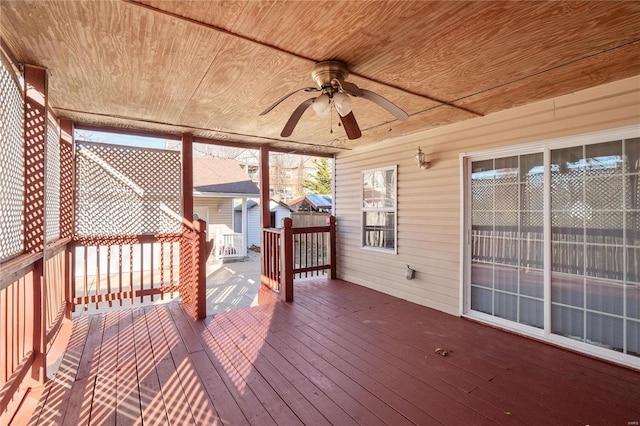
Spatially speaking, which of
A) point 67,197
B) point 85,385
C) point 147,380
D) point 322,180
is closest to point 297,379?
point 147,380

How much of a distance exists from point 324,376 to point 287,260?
217 centimetres

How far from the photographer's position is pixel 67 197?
12.6 feet

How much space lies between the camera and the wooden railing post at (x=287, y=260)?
14.8 ft

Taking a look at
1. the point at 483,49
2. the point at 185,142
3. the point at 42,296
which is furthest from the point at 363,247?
the point at 42,296

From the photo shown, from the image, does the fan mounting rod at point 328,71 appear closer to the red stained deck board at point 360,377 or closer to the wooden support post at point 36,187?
the wooden support post at point 36,187

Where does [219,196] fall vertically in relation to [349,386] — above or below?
above

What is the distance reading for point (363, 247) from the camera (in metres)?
5.36

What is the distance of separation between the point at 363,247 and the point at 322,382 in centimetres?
312

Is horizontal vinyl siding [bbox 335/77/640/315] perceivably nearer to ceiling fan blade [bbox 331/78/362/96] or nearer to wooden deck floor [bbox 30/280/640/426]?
wooden deck floor [bbox 30/280/640/426]

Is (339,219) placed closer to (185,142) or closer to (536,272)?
(185,142)

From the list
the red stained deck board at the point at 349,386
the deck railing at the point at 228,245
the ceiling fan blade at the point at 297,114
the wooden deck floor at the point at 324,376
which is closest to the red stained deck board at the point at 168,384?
the wooden deck floor at the point at 324,376

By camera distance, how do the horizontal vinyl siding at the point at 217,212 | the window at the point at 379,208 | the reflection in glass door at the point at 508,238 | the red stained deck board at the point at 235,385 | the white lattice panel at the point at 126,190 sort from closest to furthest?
1. the red stained deck board at the point at 235,385
2. the reflection in glass door at the point at 508,238
3. the white lattice panel at the point at 126,190
4. the window at the point at 379,208
5. the horizontal vinyl siding at the point at 217,212

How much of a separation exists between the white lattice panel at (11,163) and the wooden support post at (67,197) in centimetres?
168

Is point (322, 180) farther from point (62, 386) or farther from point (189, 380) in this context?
point (62, 386)
